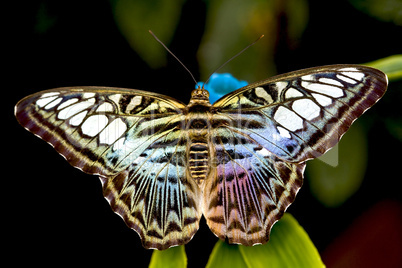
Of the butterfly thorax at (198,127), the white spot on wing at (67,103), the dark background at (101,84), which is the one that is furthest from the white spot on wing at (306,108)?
the white spot on wing at (67,103)

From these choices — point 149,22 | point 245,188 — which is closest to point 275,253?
point 245,188

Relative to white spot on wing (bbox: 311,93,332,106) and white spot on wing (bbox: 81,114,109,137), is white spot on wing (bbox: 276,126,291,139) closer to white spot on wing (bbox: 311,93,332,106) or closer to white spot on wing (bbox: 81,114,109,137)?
white spot on wing (bbox: 311,93,332,106)

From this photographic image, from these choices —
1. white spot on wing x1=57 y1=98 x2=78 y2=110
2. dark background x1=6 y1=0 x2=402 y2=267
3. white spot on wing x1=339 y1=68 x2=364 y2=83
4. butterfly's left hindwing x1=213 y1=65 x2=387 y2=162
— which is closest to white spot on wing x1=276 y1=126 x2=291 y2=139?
butterfly's left hindwing x1=213 y1=65 x2=387 y2=162

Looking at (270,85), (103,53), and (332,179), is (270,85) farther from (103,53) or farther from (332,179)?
(103,53)

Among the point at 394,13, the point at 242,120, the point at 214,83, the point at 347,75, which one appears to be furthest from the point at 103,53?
the point at 394,13

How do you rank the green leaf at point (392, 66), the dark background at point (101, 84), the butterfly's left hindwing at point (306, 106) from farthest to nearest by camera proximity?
the dark background at point (101, 84) < the green leaf at point (392, 66) < the butterfly's left hindwing at point (306, 106)

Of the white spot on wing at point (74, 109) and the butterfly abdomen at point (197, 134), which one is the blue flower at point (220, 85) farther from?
the white spot on wing at point (74, 109)

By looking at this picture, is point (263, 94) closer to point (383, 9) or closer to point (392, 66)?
point (392, 66)

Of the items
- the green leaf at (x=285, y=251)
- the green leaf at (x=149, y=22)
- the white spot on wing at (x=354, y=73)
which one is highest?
the green leaf at (x=149, y=22)
